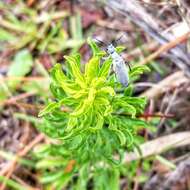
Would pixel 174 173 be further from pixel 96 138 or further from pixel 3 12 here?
pixel 3 12

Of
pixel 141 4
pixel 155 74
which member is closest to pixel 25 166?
pixel 155 74

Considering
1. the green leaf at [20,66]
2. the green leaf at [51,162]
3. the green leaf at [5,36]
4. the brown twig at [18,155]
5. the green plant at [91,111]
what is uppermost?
the green leaf at [5,36]

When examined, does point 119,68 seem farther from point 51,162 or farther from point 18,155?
point 18,155

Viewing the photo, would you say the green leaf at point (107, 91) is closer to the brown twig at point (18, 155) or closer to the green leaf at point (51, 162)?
the green leaf at point (51, 162)

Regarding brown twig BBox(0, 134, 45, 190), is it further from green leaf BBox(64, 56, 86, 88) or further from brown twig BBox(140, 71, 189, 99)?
green leaf BBox(64, 56, 86, 88)

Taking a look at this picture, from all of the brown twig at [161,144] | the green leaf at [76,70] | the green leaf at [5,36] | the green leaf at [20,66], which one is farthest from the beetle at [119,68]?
the green leaf at [5,36]

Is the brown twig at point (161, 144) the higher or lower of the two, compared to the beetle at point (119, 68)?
lower

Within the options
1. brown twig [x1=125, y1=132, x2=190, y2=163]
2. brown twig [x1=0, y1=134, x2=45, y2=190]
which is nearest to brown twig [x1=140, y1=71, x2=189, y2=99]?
brown twig [x1=125, y1=132, x2=190, y2=163]
